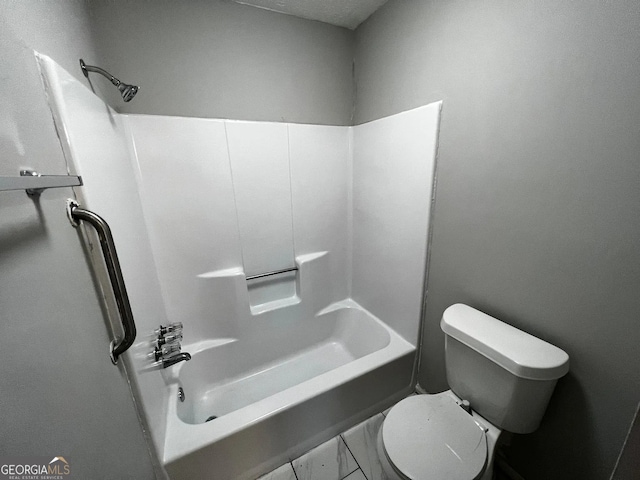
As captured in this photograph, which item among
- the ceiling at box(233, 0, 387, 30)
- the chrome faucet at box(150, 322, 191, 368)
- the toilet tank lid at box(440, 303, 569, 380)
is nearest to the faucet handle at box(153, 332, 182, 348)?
the chrome faucet at box(150, 322, 191, 368)

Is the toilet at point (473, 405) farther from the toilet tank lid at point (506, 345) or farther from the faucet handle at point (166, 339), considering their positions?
the faucet handle at point (166, 339)

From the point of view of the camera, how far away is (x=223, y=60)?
1.32 m

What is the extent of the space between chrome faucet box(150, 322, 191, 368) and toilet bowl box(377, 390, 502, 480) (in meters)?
0.99

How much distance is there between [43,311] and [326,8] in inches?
71.1

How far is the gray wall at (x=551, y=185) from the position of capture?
69cm

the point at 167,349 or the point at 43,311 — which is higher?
the point at 43,311

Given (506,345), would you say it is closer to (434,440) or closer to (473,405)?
(473,405)

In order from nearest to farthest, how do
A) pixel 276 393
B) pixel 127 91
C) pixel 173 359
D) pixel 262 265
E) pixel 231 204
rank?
pixel 127 91 → pixel 173 359 → pixel 276 393 → pixel 231 204 → pixel 262 265

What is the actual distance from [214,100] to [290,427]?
5.95 feet

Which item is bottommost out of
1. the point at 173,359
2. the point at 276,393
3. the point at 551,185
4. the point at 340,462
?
the point at 340,462

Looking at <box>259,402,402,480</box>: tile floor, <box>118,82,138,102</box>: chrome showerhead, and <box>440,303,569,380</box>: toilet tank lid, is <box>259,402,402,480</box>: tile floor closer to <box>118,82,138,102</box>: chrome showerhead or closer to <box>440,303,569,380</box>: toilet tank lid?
<box>440,303,569,380</box>: toilet tank lid

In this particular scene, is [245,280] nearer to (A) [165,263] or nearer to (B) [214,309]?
(B) [214,309]

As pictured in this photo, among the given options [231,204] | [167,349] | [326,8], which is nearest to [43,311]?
[167,349]

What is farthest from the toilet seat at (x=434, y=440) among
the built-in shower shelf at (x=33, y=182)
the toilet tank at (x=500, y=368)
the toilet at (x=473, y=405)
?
the built-in shower shelf at (x=33, y=182)
